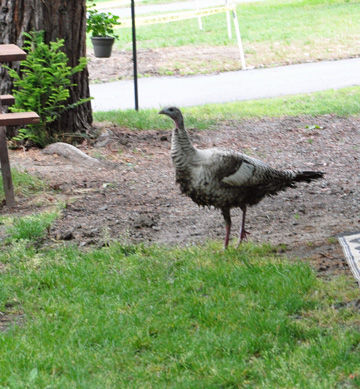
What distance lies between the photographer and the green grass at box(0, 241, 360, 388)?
12.6 feet

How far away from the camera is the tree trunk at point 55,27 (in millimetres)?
9375


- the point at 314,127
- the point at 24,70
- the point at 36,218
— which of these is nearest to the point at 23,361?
the point at 36,218

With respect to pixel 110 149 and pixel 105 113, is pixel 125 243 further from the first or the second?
pixel 105 113

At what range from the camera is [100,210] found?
23.4ft

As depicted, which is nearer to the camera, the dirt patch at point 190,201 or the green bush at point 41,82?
the dirt patch at point 190,201

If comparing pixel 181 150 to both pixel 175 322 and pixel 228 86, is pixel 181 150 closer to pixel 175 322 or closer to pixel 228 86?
pixel 175 322

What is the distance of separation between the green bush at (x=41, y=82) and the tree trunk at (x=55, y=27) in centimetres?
17

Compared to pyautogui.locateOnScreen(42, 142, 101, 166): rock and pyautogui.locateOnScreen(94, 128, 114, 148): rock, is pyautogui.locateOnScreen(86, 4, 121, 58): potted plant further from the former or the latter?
pyautogui.locateOnScreen(42, 142, 101, 166): rock

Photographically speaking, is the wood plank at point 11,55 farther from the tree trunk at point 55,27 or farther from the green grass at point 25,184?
the tree trunk at point 55,27

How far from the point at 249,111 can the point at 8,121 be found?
574cm

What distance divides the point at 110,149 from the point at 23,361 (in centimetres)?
578

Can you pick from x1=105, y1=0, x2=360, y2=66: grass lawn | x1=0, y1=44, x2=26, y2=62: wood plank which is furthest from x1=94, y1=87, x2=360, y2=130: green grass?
x1=105, y1=0, x2=360, y2=66: grass lawn

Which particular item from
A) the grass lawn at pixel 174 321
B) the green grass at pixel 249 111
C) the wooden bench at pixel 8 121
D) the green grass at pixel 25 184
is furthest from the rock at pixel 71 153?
the grass lawn at pixel 174 321

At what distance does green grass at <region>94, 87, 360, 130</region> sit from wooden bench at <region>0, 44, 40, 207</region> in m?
3.34
